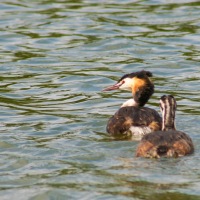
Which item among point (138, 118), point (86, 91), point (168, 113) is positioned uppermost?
point (168, 113)

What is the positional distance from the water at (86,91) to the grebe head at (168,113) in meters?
0.42

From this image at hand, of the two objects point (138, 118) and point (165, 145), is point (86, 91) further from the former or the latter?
point (165, 145)

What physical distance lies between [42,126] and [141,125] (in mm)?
1480

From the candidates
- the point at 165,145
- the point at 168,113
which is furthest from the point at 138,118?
the point at 165,145

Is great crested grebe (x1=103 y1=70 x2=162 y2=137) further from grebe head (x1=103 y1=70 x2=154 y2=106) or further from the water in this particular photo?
the water

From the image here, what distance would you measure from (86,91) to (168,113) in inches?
151

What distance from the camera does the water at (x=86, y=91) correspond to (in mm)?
10180

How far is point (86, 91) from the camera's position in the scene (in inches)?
615

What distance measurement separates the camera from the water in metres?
10.2

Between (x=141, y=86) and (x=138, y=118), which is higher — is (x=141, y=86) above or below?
above

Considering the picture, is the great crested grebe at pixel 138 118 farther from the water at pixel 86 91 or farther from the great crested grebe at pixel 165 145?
the great crested grebe at pixel 165 145

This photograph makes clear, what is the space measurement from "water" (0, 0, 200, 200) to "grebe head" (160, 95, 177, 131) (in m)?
0.42

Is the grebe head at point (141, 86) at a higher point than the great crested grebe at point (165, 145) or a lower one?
higher

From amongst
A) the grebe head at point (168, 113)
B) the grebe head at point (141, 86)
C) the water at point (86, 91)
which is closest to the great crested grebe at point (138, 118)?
the grebe head at point (141, 86)
